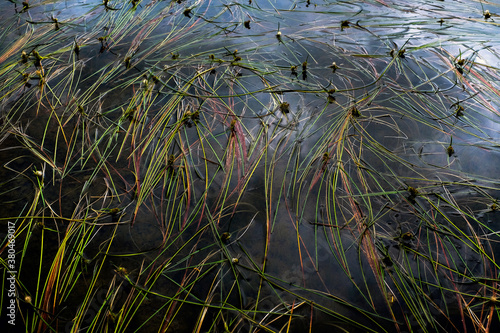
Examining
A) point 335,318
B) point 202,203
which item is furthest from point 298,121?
point 335,318

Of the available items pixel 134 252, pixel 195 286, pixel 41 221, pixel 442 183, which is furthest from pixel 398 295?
Result: pixel 41 221

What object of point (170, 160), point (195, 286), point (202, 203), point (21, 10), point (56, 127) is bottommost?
point (195, 286)

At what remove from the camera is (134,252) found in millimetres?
1392

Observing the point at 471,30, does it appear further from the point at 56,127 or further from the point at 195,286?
Answer: the point at 56,127

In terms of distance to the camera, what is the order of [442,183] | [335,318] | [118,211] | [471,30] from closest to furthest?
[335,318]
[118,211]
[442,183]
[471,30]

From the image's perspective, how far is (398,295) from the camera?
1.30 m

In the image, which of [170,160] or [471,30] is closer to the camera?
[170,160]

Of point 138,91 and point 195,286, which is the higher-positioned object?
point 138,91

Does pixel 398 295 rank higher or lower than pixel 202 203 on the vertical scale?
lower

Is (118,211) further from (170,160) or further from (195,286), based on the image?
(195,286)

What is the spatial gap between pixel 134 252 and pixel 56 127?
3.25 ft

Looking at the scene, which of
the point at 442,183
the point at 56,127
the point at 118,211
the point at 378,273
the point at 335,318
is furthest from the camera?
the point at 56,127

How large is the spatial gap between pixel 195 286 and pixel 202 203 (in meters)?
0.40

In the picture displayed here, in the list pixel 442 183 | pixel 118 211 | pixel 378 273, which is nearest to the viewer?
pixel 378 273
